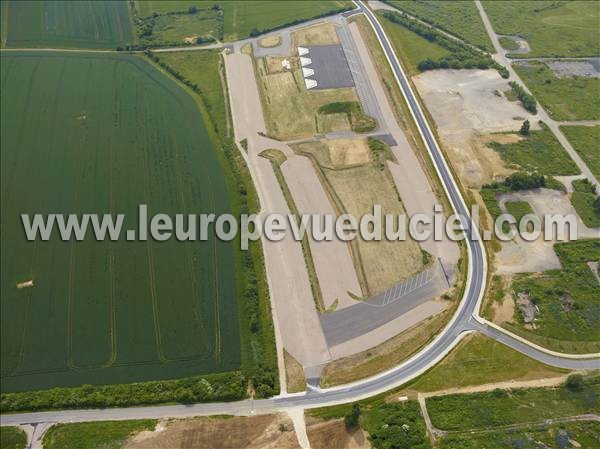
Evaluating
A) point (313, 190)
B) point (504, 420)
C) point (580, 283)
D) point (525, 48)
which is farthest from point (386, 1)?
point (504, 420)

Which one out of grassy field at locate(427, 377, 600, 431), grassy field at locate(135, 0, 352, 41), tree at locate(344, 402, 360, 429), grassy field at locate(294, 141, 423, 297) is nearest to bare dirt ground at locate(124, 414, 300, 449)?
tree at locate(344, 402, 360, 429)

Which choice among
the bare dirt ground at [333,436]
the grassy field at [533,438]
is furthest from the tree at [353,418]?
the grassy field at [533,438]

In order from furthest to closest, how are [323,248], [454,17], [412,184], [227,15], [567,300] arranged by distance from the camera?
[454,17] < [227,15] < [412,184] < [323,248] < [567,300]

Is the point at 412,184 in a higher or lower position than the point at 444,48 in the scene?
lower

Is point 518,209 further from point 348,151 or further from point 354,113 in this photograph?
point 354,113

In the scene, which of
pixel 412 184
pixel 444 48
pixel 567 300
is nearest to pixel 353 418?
pixel 567 300

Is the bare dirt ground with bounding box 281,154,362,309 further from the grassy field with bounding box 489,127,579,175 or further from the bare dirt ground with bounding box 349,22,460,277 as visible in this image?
the grassy field with bounding box 489,127,579,175
